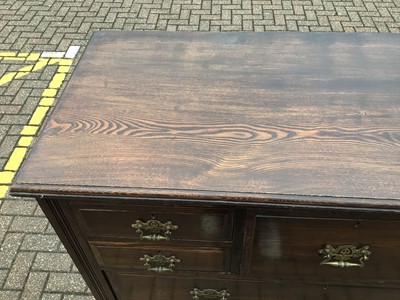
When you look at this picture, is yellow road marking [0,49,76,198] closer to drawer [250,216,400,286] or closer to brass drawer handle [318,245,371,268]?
drawer [250,216,400,286]

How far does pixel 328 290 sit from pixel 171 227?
91cm

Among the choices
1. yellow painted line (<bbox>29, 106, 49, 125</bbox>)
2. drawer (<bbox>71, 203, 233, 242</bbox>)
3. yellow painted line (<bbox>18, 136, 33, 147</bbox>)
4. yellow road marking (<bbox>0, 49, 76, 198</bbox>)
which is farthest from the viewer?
yellow painted line (<bbox>29, 106, 49, 125</bbox>)

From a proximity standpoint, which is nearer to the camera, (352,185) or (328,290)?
(352,185)

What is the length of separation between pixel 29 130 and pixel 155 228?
8.11ft

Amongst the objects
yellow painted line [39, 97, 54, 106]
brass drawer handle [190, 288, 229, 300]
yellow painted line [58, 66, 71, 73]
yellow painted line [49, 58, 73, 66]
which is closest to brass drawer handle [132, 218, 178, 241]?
brass drawer handle [190, 288, 229, 300]

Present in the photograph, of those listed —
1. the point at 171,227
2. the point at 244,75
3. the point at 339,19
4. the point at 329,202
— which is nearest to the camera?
the point at 329,202

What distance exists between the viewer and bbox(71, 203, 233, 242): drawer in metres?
1.35

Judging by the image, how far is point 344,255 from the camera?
4.80 ft

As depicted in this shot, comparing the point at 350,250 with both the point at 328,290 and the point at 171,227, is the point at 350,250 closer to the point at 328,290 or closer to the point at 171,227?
the point at 328,290

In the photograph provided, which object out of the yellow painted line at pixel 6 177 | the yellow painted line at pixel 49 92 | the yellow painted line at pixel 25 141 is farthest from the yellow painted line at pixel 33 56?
the yellow painted line at pixel 6 177

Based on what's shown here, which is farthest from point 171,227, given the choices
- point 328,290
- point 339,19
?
point 339,19

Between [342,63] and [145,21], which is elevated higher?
[145,21]

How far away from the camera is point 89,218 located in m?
1.43

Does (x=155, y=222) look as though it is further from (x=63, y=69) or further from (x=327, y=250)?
(x=63, y=69)
